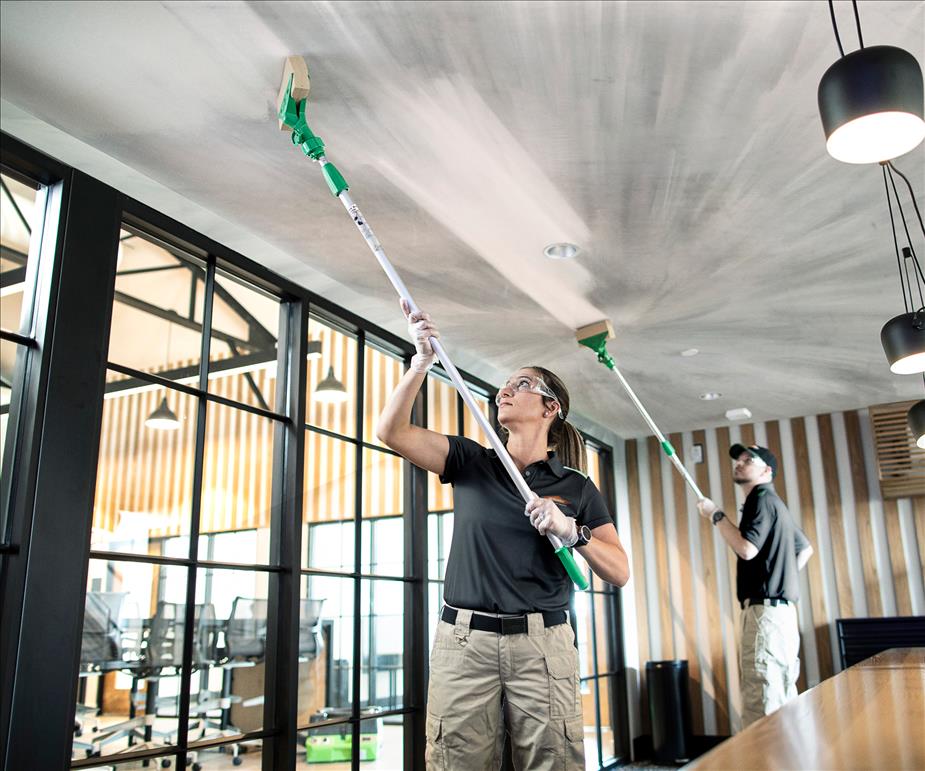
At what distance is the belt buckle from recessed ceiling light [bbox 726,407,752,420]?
3.80 meters

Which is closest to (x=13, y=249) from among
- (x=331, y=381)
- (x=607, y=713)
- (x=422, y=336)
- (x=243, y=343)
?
(x=243, y=343)

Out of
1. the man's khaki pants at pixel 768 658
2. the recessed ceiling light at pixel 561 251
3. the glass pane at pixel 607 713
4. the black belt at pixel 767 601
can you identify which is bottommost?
the glass pane at pixel 607 713

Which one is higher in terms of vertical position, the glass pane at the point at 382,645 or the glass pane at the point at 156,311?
the glass pane at the point at 156,311

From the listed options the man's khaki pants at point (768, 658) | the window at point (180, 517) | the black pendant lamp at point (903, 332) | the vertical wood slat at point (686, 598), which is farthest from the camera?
the vertical wood slat at point (686, 598)

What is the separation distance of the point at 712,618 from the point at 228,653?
Result: 3977 mm

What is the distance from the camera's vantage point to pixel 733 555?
227 inches

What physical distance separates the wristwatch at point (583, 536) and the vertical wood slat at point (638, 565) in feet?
13.2

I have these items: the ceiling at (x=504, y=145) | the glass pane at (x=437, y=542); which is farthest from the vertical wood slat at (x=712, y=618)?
the glass pane at (x=437, y=542)

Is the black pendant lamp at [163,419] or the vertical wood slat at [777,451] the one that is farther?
the vertical wood slat at [777,451]

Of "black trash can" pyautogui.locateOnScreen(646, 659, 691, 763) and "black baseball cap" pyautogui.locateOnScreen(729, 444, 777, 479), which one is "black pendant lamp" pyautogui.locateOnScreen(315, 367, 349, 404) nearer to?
"black baseball cap" pyautogui.locateOnScreen(729, 444, 777, 479)

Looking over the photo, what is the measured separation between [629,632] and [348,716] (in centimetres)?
322

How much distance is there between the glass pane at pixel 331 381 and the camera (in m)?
3.24

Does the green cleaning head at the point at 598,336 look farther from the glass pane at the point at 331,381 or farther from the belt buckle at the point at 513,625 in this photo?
the belt buckle at the point at 513,625

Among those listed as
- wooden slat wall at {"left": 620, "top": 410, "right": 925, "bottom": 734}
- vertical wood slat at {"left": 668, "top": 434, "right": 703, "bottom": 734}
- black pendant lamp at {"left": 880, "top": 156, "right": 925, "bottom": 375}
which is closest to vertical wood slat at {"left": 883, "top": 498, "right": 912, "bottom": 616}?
wooden slat wall at {"left": 620, "top": 410, "right": 925, "bottom": 734}
